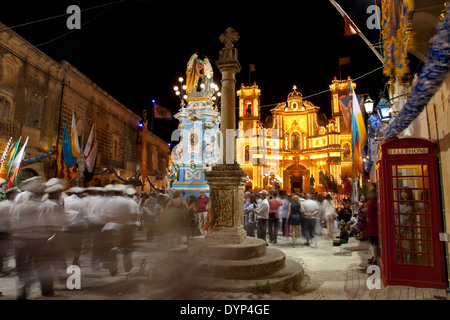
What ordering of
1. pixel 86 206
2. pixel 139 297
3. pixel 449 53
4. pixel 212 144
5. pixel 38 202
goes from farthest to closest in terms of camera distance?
pixel 212 144
pixel 86 206
pixel 38 202
pixel 139 297
pixel 449 53

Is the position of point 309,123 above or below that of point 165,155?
above

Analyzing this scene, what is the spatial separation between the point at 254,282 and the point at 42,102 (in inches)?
656

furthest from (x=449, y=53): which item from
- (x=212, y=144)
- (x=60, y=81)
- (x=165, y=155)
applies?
(x=165, y=155)

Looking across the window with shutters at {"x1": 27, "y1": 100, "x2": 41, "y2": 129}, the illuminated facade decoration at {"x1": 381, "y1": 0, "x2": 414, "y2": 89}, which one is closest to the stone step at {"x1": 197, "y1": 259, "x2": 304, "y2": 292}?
the illuminated facade decoration at {"x1": 381, "y1": 0, "x2": 414, "y2": 89}

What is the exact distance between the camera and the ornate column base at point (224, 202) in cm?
622

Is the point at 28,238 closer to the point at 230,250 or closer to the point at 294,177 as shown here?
the point at 230,250

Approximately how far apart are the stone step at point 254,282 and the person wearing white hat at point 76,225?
271cm

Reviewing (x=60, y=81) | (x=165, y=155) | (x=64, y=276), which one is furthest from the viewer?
(x=165, y=155)

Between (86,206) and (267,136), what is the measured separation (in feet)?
130

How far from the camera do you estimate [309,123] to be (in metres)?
43.8

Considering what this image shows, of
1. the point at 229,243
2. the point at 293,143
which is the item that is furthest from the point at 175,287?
the point at 293,143

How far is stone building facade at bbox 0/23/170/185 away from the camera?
13.5 m

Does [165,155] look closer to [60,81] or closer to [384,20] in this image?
[60,81]

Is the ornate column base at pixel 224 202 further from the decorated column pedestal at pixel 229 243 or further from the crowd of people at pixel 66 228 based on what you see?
the crowd of people at pixel 66 228
